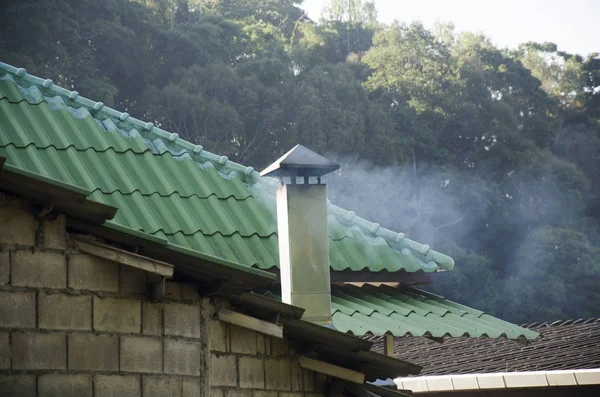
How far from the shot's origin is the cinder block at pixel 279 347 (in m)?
8.52

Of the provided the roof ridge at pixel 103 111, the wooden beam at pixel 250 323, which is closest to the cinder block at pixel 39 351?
the wooden beam at pixel 250 323

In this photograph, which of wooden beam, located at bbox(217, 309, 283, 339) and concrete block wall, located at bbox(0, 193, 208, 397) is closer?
concrete block wall, located at bbox(0, 193, 208, 397)

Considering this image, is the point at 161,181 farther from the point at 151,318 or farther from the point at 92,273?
the point at 92,273

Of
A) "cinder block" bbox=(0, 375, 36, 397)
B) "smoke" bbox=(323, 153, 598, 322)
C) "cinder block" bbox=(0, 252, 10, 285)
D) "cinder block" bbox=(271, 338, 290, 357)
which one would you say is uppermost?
"smoke" bbox=(323, 153, 598, 322)

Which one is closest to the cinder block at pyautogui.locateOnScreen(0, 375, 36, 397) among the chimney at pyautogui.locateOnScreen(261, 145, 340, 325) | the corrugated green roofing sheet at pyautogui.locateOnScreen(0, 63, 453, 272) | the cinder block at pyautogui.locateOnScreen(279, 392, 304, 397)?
the cinder block at pyautogui.locateOnScreen(279, 392, 304, 397)

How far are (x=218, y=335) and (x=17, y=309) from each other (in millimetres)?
1833

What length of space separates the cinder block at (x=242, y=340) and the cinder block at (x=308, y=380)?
0.68 meters

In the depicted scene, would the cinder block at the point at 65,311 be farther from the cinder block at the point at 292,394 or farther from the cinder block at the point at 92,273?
the cinder block at the point at 292,394

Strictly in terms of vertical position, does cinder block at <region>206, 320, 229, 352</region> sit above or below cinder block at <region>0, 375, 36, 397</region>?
above

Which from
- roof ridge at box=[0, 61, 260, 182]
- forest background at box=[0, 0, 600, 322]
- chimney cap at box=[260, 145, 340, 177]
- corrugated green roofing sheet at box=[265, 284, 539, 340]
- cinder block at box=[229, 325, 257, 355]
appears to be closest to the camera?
cinder block at box=[229, 325, 257, 355]

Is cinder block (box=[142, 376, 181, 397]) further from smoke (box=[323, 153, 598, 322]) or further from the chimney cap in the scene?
smoke (box=[323, 153, 598, 322])

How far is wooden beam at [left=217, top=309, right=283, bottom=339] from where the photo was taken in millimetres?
7910

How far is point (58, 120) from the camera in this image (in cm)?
984

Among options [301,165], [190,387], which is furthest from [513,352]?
[190,387]
